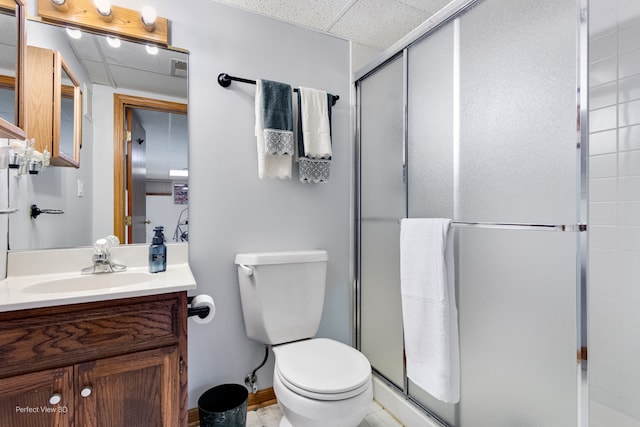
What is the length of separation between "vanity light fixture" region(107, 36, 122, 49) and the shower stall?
1335 millimetres

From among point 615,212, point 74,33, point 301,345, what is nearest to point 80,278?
point 301,345

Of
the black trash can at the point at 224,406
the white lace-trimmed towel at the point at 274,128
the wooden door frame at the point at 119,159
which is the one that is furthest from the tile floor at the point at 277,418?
the white lace-trimmed towel at the point at 274,128

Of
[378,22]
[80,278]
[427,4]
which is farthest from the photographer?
[378,22]

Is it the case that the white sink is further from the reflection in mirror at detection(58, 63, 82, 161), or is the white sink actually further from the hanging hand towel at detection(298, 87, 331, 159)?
the hanging hand towel at detection(298, 87, 331, 159)

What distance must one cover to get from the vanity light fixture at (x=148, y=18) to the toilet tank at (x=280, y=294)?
118 cm

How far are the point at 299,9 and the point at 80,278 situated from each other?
1.67m

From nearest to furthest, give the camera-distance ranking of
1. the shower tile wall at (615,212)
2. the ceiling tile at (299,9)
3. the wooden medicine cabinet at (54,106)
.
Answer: the wooden medicine cabinet at (54,106) → the shower tile wall at (615,212) → the ceiling tile at (299,9)

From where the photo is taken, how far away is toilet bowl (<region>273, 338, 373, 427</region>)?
3.70 ft

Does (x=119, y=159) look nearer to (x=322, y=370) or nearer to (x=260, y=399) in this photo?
(x=322, y=370)

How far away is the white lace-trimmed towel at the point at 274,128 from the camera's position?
1.61m

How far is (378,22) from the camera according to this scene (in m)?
1.84

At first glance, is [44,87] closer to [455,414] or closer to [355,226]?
[355,226]

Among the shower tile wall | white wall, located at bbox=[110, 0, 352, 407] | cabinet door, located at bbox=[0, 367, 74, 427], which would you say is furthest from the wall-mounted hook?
the shower tile wall

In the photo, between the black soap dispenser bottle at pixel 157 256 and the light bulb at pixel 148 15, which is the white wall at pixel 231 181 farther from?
the black soap dispenser bottle at pixel 157 256
